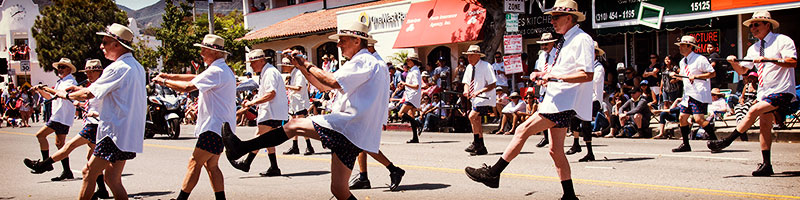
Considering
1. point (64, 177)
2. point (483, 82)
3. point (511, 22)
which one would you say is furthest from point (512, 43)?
point (64, 177)

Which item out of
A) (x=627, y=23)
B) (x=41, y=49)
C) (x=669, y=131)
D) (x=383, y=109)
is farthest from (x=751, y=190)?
(x=41, y=49)

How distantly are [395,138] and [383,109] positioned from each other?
11.4 meters

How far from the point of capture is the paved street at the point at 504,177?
8.18m

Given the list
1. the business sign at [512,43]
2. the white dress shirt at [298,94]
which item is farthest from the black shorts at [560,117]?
the business sign at [512,43]

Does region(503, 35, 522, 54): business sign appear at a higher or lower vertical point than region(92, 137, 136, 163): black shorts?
higher

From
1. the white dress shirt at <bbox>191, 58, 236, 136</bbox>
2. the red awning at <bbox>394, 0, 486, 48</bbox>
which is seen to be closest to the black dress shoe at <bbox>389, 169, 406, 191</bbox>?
the white dress shirt at <bbox>191, 58, 236, 136</bbox>

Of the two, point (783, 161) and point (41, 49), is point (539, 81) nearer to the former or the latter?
point (783, 161)

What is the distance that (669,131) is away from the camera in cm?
1597

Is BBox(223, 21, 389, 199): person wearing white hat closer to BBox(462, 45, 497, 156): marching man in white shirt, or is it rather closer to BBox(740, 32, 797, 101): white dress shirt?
BBox(740, 32, 797, 101): white dress shirt

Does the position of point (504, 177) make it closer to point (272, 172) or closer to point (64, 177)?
point (272, 172)

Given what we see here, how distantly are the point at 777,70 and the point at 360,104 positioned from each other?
211 inches

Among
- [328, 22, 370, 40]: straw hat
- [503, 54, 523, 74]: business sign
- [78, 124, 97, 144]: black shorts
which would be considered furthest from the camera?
[503, 54, 523, 74]: business sign

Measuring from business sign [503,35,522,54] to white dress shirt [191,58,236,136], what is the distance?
12099mm

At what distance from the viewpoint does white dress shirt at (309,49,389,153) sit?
586 centimetres
